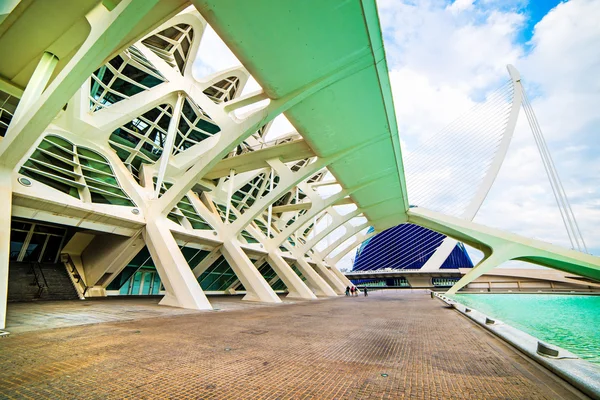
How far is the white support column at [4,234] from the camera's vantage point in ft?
17.5

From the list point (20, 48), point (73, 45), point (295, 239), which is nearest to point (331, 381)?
point (73, 45)

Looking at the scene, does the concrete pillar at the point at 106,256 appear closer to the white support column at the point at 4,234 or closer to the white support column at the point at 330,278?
the white support column at the point at 4,234

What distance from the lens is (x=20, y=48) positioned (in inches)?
283

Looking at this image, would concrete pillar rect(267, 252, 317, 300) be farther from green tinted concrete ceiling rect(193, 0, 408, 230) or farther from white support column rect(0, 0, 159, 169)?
white support column rect(0, 0, 159, 169)

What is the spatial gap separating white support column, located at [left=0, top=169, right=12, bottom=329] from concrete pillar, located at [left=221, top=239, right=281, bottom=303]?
8428 mm

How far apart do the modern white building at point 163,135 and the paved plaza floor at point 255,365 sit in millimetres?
3095

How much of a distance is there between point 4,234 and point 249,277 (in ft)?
29.4

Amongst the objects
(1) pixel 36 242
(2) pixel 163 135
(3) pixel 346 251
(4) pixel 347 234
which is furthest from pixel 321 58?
(3) pixel 346 251

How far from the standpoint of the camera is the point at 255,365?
3199mm

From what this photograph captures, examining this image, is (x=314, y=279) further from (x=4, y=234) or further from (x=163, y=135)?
(x=4, y=234)

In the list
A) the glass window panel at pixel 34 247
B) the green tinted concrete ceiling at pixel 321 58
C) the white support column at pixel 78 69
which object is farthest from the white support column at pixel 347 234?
the white support column at pixel 78 69

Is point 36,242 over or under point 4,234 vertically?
under

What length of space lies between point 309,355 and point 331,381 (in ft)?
3.42

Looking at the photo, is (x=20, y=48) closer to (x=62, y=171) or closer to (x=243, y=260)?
(x=62, y=171)
